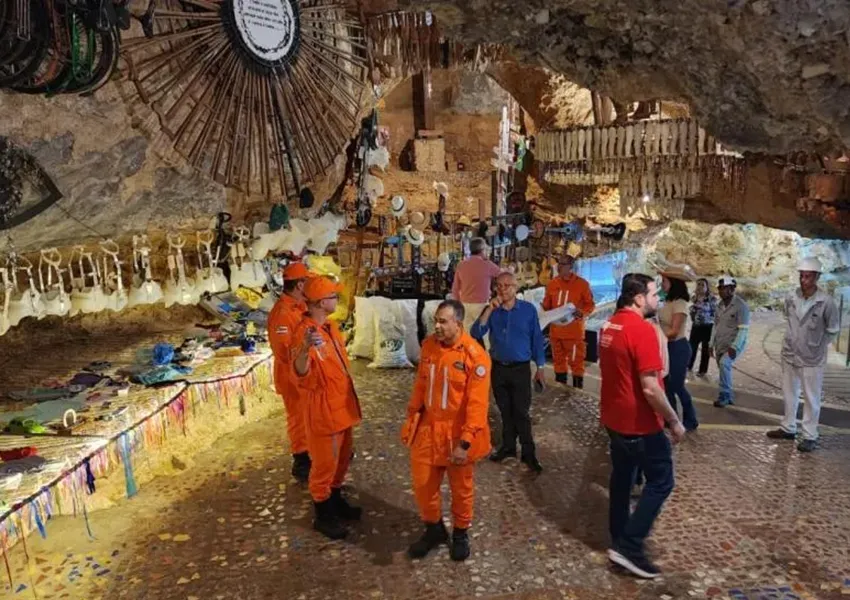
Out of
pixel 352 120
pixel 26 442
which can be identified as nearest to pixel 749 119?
pixel 352 120

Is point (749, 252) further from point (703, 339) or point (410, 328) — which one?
point (410, 328)

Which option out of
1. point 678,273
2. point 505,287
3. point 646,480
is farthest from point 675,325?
point 646,480

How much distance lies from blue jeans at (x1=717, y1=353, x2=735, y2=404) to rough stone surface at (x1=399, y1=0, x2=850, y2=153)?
103 inches

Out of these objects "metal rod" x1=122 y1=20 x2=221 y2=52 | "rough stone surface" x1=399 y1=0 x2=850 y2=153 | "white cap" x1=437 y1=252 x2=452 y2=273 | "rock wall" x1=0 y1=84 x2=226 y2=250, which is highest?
"metal rod" x1=122 y1=20 x2=221 y2=52

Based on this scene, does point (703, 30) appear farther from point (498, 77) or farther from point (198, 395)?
point (498, 77)

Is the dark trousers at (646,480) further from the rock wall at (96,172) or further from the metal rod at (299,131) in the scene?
the metal rod at (299,131)

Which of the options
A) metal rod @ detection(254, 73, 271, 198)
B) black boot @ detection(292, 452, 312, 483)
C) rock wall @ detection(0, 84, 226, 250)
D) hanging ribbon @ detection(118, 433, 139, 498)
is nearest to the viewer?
rock wall @ detection(0, 84, 226, 250)

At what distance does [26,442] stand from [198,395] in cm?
136

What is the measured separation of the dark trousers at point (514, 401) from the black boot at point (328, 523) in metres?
1.59

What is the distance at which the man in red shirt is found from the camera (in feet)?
11.6

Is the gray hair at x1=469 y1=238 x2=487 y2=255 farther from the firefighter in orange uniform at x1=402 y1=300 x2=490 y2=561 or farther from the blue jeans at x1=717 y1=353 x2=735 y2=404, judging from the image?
the firefighter in orange uniform at x1=402 y1=300 x2=490 y2=561

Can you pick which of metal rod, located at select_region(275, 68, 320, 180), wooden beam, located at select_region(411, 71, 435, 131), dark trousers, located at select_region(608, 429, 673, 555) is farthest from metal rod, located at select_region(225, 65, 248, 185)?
wooden beam, located at select_region(411, 71, 435, 131)

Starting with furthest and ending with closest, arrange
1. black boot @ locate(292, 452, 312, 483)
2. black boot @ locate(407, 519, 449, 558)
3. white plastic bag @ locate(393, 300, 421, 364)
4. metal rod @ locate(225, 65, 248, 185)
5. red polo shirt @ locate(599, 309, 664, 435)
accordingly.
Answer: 1. white plastic bag @ locate(393, 300, 421, 364)
2. metal rod @ locate(225, 65, 248, 185)
3. black boot @ locate(292, 452, 312, 483)
4. black boot @ locate(407, 519, 449, 558)
5. red polo shirt @ locate(599, 309, 664, 435)

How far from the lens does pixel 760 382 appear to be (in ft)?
25.9
